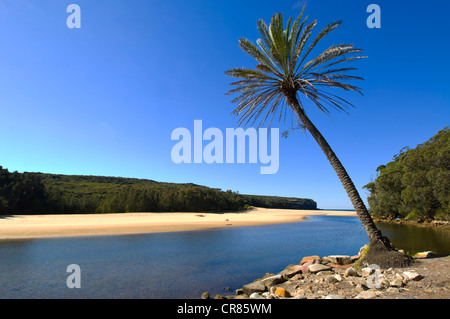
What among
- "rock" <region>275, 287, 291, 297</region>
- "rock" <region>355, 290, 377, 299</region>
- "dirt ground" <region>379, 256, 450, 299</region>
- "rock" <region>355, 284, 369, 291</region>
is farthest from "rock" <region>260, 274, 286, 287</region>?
"dirt ground" <region>379, 256, 450, 299</region>

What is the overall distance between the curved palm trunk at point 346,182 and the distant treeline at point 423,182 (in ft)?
76.8

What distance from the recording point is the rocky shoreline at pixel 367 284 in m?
6.42

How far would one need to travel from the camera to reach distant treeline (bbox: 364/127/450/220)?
26469 mm

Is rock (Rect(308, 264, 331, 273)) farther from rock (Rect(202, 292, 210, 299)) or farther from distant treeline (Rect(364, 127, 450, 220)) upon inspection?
distant treeline (Rect(364, 127, 450, 220))

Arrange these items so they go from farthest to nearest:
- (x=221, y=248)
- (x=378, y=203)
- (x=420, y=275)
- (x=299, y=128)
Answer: (x=378, y=203) → (x=221, y=248) → (x=299, y=128) → (x=420, y=275)

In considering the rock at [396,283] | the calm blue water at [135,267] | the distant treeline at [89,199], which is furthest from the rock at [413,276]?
the distant treeline at [89,199]

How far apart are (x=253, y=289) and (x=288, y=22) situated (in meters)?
12.2

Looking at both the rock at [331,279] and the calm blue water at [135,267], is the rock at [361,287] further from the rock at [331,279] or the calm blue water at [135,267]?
the calm blue water at [135,267]

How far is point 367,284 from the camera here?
7543 mm

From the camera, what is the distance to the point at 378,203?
5328 cm

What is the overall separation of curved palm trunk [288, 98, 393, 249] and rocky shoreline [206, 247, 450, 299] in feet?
4.47

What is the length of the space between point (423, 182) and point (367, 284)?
3254 cm
